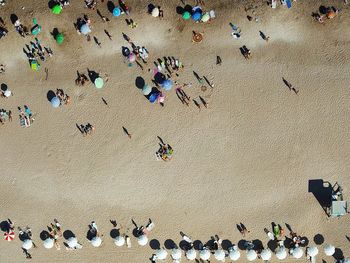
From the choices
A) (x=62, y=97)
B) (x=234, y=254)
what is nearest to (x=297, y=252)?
(x=234, y=254)

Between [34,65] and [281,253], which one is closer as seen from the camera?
[281,253]

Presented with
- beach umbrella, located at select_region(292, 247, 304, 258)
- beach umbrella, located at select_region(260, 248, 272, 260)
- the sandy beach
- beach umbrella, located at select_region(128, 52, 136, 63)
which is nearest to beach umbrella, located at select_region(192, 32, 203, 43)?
the sandy beach

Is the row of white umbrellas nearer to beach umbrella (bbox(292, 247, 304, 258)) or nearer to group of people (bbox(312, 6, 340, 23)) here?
beach umbrella (bbox(292, 247, 304, 258))

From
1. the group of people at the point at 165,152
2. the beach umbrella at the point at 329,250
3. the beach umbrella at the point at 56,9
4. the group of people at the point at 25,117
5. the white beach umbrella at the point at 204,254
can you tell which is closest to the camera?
the beach umbrella at the point at 329,250

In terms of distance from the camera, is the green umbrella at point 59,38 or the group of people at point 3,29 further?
the group of people at point 3,29

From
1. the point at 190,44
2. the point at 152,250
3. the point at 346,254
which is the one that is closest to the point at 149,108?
the point at 190,44

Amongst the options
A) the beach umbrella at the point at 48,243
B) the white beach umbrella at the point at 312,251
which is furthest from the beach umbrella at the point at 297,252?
the beach umbrella at the point at 48,243

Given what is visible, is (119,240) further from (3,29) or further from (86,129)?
(3,29)

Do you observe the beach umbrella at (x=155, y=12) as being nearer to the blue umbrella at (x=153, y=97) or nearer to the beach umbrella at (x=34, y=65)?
the blue umbrella at (x=153, y=97)
